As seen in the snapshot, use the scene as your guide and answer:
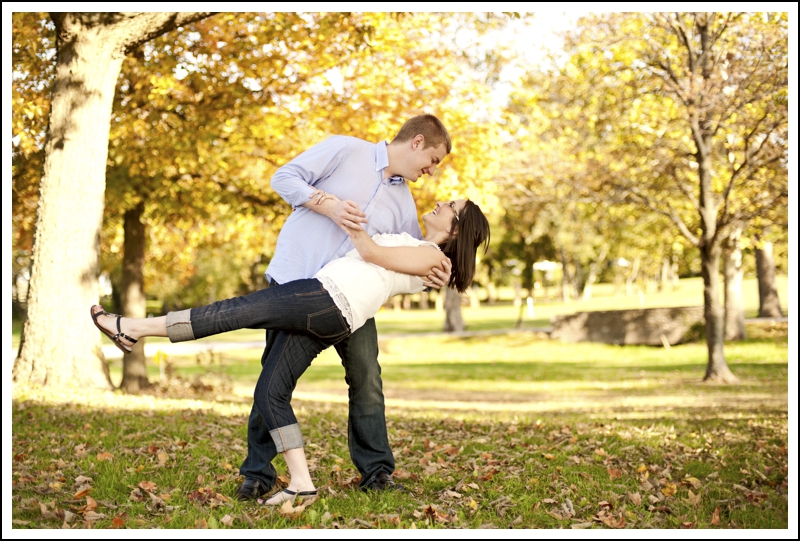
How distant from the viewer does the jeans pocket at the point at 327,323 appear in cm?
403

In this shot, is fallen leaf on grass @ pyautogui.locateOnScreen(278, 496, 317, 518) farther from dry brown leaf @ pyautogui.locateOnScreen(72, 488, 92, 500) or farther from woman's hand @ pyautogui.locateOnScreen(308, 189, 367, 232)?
woman's hand @ pyautogui.locateOnScreen(308, 189, 367, 232)

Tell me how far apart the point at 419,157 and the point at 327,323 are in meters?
1.10

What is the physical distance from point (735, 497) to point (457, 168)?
29.6 ft

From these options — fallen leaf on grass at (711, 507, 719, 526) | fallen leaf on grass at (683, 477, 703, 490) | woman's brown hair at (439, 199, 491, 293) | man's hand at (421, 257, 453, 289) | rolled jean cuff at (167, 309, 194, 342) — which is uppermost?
woman's brown hair at (439, 199, 491, 293)

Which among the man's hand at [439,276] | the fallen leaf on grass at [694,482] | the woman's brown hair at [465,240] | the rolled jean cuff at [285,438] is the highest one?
the woman's brown hair at [465,240]

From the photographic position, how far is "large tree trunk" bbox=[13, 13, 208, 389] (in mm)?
8242

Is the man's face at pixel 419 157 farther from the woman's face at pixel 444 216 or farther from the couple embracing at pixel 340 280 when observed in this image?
the woman's face at pixel 444 216

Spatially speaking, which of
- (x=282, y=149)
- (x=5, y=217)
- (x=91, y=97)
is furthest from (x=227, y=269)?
(x=5, y=217)

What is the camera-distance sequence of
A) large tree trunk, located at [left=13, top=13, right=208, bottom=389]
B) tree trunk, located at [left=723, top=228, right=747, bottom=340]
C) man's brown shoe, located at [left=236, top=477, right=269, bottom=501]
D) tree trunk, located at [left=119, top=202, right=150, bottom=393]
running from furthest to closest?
1. tree trunk, located at [left=723, top=228, right=747, bottom=340]
2. tree trunk, located at [left=119, top=202, right=150, bottom=393]
3. large tree trunk, located at [left=13, top=13, right=208, bottom=389]
4. man's brown shoe, located at [left=236, top=477, right=269, bottom=501]

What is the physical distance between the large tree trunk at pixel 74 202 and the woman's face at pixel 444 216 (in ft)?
17.0

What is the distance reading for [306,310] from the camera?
4.02m

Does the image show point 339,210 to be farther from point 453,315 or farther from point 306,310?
point 453,315

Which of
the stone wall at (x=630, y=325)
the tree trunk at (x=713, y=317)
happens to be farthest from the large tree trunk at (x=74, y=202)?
the stone wall at (x=630, y=325)

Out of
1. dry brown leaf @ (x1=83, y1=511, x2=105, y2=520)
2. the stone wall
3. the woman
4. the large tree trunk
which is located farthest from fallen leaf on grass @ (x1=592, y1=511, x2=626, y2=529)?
the stone wall
